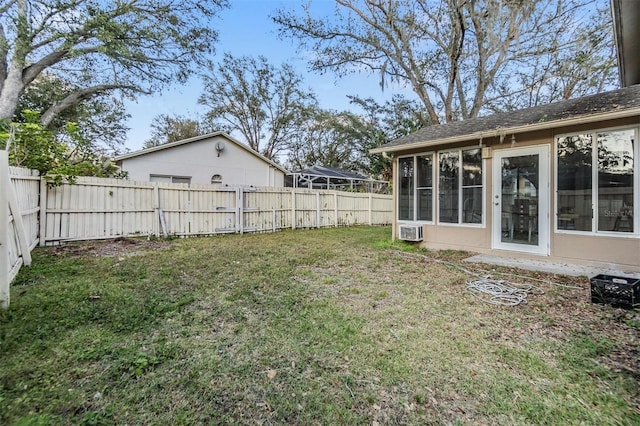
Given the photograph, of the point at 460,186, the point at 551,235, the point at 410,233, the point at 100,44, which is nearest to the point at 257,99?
the point at 100,44

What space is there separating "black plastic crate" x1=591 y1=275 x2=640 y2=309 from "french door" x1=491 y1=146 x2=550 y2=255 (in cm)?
209

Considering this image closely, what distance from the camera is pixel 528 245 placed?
18.1 ft

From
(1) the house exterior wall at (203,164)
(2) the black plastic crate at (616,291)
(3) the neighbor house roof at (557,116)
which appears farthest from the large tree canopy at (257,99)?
(2) the black plastic crate at (616,291)

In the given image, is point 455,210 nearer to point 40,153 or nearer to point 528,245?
point 528,245

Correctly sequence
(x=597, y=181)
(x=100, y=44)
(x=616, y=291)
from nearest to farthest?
(x=616, y=291), (x=597, y=181), (x=100, y=44)

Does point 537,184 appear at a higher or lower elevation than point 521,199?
higher

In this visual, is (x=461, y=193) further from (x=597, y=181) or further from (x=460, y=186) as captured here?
(x=597, y=181)

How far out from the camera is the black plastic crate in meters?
3.14

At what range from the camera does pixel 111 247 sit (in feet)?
20.4

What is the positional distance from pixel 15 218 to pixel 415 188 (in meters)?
7.17

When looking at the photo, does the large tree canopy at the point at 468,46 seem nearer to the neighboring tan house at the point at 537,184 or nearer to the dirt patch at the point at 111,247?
the neighboring tan house at the point at 537,184

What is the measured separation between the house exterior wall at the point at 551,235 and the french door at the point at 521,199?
3.2 inches

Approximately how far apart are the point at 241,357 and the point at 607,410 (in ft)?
7.68

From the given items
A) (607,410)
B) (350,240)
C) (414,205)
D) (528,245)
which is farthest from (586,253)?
(350,240)
